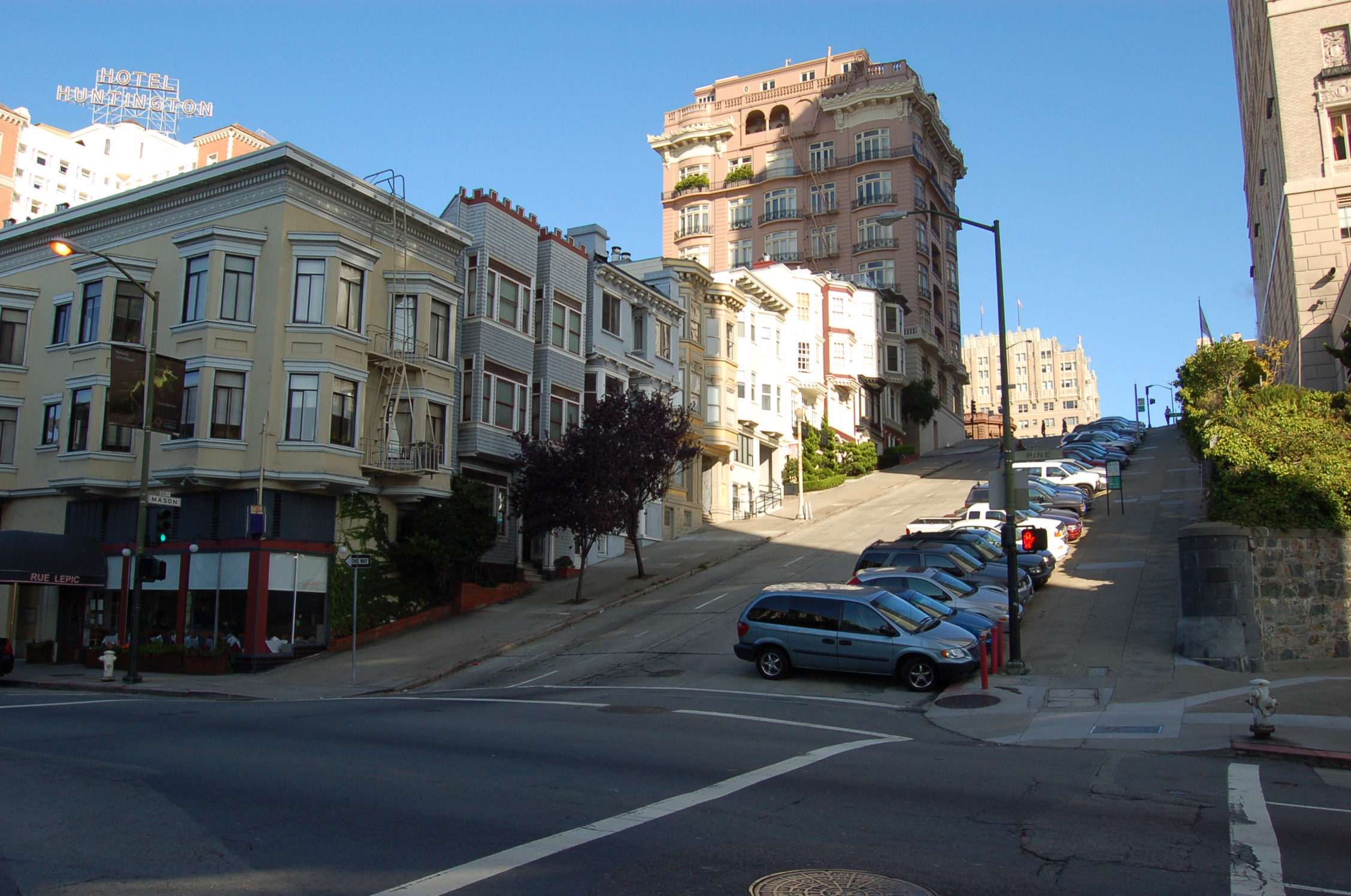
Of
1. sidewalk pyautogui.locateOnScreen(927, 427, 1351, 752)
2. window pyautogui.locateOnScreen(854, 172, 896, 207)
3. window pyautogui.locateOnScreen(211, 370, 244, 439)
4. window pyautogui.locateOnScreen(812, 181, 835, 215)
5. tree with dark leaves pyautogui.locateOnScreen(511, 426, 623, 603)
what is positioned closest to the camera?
sidewalk pyautogui.locateOnScreen(927, 427, 1351, 752)

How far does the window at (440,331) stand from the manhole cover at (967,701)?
19.9 meters

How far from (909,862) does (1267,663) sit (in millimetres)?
14099

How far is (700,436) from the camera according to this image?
46781 mm

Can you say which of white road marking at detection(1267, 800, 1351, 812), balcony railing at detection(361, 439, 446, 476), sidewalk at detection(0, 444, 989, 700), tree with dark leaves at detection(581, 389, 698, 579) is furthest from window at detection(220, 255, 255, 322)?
white road marking at detection(1267, 800, 1351, 812)

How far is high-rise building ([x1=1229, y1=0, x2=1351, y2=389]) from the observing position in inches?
1373

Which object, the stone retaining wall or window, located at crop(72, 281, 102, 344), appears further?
window, located at crop(72, 281, 102, 344)

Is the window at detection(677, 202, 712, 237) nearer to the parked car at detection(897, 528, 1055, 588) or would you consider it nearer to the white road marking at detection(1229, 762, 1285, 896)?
the parked car at detection(897, 528, 1055, 588)

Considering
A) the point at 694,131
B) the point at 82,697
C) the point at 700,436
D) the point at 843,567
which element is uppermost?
the point at 694,131

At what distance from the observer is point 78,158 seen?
108188 millimetres

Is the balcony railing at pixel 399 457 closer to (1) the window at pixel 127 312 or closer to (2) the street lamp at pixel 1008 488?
(1) the window at pixel 127 312

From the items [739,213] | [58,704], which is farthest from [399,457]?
[739,213]

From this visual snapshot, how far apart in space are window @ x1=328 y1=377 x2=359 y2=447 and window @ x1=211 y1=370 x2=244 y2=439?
2313 mm

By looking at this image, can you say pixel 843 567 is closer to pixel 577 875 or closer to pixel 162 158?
pixel 577 875

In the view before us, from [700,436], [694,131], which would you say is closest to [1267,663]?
[700,436]
